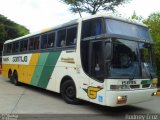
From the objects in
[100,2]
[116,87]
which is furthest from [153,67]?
[100,2]

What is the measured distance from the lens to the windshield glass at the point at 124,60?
27.8 ft

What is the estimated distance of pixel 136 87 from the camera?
29.4 ft

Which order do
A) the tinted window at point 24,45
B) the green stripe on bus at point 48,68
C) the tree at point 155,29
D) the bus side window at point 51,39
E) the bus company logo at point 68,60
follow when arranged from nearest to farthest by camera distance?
the bus company logo at point 68,60 < the green stripe on bus at point 48,68 < the bus side window at point 51,39 < the tinted window at point 24,45 < the tree at point 155,29

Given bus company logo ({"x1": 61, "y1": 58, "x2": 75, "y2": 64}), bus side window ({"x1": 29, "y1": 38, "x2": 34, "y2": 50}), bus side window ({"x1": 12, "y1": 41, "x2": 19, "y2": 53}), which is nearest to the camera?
bus company logo ({"x1": 61, "y1": 58, "x2": 75, "y2": 64})

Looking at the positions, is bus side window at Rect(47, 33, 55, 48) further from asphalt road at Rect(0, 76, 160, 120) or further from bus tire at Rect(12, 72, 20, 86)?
bus tire at Rect(12, 72, 20, 86)

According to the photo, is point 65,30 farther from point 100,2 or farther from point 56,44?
point 100,2

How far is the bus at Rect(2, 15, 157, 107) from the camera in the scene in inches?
333

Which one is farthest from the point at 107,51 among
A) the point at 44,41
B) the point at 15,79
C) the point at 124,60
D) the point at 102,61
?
the point at 15,79

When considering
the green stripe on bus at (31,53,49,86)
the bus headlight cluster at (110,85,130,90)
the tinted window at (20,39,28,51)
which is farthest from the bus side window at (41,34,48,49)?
the bus headlight cluster at (110,85,130,90)

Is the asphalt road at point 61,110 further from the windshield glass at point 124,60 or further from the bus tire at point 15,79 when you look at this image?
the bus tire at point 15,79

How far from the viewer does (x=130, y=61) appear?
889cm

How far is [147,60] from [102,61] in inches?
75.4

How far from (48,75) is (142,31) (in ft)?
15.3

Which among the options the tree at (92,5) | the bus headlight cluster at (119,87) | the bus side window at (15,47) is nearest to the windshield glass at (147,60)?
the bus headlight cluster at (119,87)
